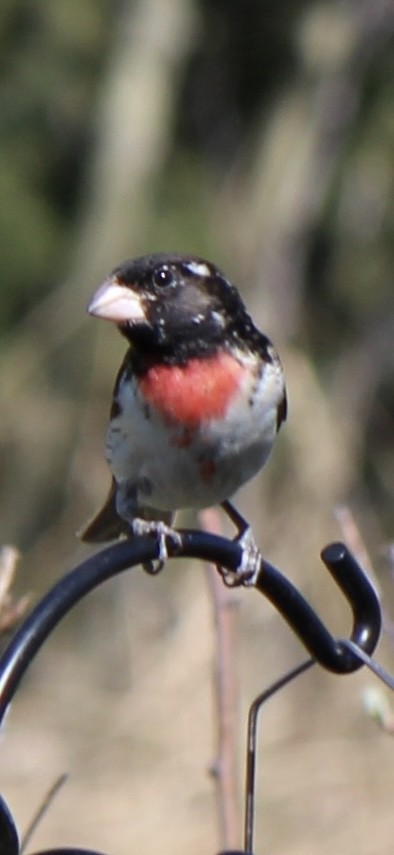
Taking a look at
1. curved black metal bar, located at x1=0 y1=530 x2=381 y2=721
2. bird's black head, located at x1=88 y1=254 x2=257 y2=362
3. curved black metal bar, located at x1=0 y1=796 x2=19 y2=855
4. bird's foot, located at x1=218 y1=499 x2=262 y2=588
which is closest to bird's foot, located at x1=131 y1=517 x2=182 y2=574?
curved black metal bar, located at x1=0 y1=530 x2=381 y2=721

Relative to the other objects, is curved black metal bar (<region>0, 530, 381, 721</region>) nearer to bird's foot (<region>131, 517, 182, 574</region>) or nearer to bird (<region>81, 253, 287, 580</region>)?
bird's foot (<region>131, 517, 182, 574</region>)

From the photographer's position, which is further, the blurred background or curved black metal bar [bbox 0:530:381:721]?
the blurred background

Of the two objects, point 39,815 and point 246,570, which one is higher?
point 246,570

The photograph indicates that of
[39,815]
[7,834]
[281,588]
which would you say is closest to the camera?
[7,834]

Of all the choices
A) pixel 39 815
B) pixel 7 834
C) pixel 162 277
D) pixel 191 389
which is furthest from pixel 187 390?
pixel 7 834

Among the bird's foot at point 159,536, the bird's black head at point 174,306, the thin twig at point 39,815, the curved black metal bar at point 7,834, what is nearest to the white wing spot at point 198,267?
the bird's black head at point 174,306

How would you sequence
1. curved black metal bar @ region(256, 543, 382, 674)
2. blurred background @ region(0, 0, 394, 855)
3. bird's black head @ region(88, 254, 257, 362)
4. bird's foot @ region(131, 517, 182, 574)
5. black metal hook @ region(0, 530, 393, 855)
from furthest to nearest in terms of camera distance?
blurred background @ region(0, 0, 394, 855) → bird's black head @ region(88, 254, 257, 362) → bird's foot @ region(131, 517, 182, 574) → curved black metal bar @ region(256, 543, 382, 674) → black metal hook @ region(0, 530, 393, 855)

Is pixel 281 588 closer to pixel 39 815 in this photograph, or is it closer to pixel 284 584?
pixel 284 584
